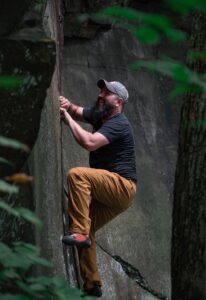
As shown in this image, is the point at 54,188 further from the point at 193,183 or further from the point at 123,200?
the point at 193,183

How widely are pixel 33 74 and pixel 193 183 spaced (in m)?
1.28

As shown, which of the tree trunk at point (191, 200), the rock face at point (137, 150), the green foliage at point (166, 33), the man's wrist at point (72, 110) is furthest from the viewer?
the rock face at point (137, 150)

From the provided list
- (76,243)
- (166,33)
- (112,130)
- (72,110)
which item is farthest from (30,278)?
(72,110)

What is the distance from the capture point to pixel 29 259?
2.66 meters

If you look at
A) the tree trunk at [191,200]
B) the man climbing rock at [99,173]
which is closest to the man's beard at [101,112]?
the man climbing rock at [99,173]

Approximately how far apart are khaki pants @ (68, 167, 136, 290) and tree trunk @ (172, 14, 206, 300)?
0.98 meters

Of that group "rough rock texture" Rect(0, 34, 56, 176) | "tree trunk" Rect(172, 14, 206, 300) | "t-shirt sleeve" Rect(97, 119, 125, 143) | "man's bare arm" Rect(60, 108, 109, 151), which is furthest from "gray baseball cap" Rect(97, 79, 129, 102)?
"rough rock texture" Rect(0, 34, 56, 176)

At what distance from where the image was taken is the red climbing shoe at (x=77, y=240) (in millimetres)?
5422

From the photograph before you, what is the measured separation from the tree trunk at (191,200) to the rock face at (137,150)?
166 centimetres

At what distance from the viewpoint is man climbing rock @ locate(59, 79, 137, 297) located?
556 centimetres

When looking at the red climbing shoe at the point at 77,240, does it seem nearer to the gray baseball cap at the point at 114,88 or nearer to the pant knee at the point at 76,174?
the pant knee at the point at 76,174

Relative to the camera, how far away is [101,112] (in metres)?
6.04

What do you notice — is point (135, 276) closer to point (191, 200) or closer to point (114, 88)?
point (114, 88)

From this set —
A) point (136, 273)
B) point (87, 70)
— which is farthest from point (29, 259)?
point (87, 70)
